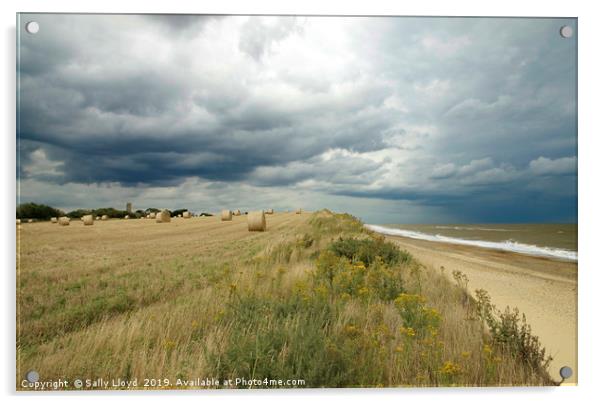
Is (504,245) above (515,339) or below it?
above

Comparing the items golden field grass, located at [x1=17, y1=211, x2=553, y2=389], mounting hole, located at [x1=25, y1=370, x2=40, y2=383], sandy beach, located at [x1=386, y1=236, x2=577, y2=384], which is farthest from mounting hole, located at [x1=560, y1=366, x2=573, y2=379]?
mounting hole, located at [x1=25, y1=370, x2=40, y2=383]

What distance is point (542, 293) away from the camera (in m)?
5.38

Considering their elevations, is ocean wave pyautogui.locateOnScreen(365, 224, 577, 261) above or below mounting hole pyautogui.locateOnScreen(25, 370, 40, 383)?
above

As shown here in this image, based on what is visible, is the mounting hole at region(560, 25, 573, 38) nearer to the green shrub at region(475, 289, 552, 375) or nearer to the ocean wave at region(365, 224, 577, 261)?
the ocean wave at region(365, 224, 577, 261)

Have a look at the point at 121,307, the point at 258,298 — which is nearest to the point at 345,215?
the point at 258,298

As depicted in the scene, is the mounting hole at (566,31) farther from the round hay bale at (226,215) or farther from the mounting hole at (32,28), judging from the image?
Result: the mounting hole at (32,28)

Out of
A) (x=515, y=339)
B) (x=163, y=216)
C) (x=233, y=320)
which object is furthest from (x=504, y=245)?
(x=163, y=216)

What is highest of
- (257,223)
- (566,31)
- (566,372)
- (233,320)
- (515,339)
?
(566,31)

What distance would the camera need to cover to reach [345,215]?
632cm

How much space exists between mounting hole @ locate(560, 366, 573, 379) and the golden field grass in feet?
2.06

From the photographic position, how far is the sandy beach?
509cm
